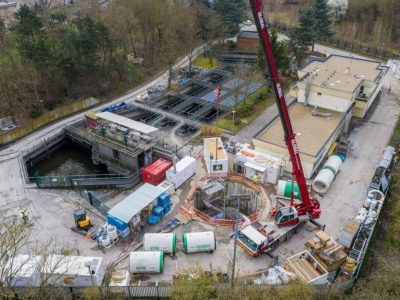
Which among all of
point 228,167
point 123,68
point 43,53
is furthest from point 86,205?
point 123,68

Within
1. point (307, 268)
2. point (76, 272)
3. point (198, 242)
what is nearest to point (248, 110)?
point (198, 242)

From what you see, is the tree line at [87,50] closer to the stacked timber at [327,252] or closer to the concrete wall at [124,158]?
the concrete wall at [124,158]

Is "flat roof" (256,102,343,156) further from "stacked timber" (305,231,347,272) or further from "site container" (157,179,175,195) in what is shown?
"stacked timber" (305,231,347,272)

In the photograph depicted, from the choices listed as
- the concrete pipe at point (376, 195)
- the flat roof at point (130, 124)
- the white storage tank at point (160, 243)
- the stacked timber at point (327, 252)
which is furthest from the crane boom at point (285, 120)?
the flat roof at point (130, 124)

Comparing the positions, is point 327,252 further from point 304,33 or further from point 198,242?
point 304,33

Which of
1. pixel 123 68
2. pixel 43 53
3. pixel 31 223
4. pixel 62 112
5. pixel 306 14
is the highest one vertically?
pixel 306 14

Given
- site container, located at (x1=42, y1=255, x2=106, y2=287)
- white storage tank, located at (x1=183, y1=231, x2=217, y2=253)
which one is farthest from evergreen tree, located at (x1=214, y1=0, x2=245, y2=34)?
site container, located at (x1=42, y1=255, x2=106, y2=287)

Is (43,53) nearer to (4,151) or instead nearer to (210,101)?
(4,151)
